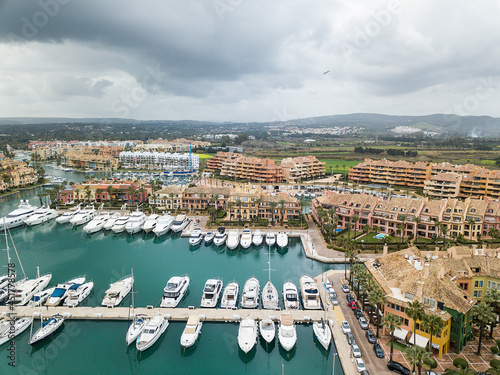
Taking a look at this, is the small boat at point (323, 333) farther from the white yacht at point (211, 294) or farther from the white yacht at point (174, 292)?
the white yacht at point (174, 292)

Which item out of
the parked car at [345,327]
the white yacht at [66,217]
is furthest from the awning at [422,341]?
the white yacht at [66,217]

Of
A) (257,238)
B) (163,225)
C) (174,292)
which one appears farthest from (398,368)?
(163,225)

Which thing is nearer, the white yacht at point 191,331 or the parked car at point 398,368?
the parked car at point 398,368

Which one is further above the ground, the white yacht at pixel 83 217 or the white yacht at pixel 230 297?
the white yacht at pixel 83 217

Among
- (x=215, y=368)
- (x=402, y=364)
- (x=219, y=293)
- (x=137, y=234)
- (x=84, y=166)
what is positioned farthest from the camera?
(x=84, y=166)

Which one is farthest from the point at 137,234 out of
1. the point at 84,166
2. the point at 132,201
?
→ the point at 84,166

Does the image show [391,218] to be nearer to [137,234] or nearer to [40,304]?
[137,234]

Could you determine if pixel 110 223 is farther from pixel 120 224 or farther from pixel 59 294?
pixel 59 294
